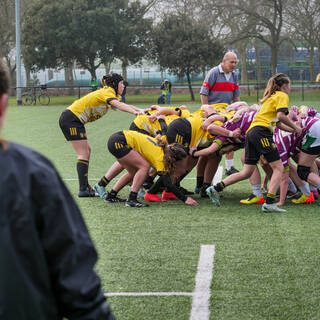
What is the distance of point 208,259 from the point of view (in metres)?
5.59

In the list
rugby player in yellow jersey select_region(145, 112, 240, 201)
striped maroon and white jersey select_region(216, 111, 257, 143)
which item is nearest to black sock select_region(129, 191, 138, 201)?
rugby player in yellow jersey select_region(145, 112, 240, 201)

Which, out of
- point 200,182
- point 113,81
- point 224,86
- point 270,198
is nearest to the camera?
point 270,198

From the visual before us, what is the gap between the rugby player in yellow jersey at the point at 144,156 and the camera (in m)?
7.62

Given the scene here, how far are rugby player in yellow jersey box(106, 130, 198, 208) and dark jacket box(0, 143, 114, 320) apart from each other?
5.69 meters

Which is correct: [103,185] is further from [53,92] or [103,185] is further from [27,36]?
[53,92]

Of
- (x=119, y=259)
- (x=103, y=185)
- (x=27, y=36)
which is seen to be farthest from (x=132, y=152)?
(x=27, y=36)

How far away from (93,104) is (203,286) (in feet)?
14.2

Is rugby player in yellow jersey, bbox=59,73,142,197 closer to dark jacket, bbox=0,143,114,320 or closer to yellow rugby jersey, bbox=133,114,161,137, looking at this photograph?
yellow rugby jersey, bbox=133,114,161,137

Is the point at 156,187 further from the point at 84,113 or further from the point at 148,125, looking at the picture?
the point at 84,113

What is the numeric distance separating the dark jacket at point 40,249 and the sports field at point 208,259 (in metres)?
2.44

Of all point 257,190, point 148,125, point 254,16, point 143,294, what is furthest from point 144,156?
point 254,16

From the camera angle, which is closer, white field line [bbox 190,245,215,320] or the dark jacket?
the dark jacket

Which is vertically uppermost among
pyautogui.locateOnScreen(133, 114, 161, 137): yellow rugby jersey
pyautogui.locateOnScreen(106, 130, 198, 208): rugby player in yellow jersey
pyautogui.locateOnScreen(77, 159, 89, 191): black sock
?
pyautogui.locateOnScreen(133, 114, 161, 137): yellow rugby jersey

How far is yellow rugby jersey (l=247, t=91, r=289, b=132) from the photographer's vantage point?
7.23 m
